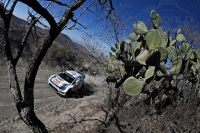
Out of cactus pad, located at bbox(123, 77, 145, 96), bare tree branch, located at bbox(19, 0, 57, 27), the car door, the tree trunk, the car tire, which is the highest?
bare tree branch, located at bbox(19, 0, 57, 27)

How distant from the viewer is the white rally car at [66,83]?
930 centimetres

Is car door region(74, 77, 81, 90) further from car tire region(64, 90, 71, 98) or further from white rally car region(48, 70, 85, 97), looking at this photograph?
car tire region(64, 90, 71, 98)

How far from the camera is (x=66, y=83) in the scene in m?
9.49

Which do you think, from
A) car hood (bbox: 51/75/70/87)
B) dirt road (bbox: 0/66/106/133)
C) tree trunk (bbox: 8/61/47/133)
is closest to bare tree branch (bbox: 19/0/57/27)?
tree trunk (bbox: 8/61/47/133)

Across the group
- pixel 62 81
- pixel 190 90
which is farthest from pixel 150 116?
pixel 62 81

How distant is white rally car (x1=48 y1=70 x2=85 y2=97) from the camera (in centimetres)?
930

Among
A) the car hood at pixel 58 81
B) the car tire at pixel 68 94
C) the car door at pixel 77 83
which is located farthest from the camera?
the car door at pixel 77 83

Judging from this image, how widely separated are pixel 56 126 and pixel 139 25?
3824 mm

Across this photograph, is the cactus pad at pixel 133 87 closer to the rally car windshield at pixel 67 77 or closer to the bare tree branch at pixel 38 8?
the bare tree branch at pixel 38 8

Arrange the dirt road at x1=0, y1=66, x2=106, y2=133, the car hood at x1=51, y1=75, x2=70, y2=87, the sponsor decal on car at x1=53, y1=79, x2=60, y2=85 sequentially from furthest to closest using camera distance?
1. the sponsor decal on car at x1=53, y1=79, x2=60, y2=85
2. the car hood at x1=51, y1=75, x2=70, y2=87
3. the dirt road at x1=0, y1=66, x2=106, y2=133

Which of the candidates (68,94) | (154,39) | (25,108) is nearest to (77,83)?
(68,94)

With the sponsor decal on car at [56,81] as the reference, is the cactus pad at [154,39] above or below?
above

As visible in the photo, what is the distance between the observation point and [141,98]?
505 cm

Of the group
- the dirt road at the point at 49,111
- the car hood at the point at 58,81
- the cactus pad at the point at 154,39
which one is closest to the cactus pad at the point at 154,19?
the cactus pad at the point at 154,39
